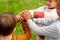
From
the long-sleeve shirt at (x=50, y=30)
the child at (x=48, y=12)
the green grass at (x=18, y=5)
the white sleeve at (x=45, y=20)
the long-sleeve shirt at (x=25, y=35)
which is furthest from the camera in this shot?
the green grass at (x=18, y=5)

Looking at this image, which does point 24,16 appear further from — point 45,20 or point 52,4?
point 52,4

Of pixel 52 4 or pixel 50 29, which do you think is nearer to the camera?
pixel 50 29

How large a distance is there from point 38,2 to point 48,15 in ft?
10.4

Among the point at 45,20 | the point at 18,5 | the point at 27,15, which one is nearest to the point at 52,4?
the point at 45,20

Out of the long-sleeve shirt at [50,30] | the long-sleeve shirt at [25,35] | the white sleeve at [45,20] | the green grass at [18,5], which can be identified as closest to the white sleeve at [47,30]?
the long-sleeve shirt at [50,30]

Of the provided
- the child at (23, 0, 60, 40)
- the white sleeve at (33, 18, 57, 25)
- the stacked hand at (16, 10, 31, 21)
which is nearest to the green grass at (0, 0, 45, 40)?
the white sleeve at (33, 18, 57, 25)

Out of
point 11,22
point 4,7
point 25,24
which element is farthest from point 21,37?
point 4,7

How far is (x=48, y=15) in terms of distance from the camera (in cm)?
477

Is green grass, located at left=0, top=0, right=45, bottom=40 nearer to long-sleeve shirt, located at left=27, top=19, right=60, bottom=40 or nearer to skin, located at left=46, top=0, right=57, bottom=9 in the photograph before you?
skin, located at left=46, top=0, right=57, bottom=9

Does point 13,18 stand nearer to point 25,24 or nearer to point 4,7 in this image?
point 25,24

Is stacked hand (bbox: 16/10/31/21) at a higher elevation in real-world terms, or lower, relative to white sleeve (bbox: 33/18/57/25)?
higher

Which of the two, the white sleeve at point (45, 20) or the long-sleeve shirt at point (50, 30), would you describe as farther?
the white sleeve at point (45, 20)

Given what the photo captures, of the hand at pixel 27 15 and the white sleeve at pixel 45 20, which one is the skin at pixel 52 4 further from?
the hand at pixel 27 15

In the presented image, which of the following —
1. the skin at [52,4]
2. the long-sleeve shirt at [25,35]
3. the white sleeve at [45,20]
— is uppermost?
the skin at [52,4]
